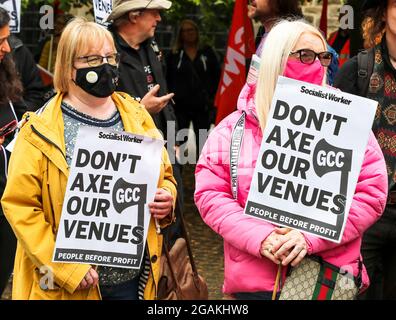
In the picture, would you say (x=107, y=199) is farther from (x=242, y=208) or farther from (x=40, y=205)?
(x=242, y=208)

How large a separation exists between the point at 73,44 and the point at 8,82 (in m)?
1.85

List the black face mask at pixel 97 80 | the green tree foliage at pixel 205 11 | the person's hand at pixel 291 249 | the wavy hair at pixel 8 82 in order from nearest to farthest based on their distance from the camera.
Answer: the person's hand at pixel 291 249 < the black face mask at pixel 97 80 < the wavy hair at pixel 8 82 < the green tree foliage at pixel 205 11

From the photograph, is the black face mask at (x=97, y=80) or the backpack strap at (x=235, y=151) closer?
the backpack strap at (x=235, y=151)

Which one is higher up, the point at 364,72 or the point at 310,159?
the point at 364,72

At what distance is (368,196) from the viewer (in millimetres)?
4773

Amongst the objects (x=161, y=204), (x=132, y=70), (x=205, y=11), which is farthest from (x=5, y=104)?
(x=205, y=11)

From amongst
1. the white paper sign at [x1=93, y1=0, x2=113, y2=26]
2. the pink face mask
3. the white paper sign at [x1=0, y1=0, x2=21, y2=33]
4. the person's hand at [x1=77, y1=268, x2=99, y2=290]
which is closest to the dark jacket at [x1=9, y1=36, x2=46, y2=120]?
the white paper sign at [x1=0, y1=0, x2=21, y2=33]

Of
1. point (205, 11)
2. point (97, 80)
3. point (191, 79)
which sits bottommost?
point (191, 79)

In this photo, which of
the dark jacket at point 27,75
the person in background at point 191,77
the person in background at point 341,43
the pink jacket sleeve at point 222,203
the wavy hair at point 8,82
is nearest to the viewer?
the pink jacket sleeve at point 222,203

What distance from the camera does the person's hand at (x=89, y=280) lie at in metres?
4.87

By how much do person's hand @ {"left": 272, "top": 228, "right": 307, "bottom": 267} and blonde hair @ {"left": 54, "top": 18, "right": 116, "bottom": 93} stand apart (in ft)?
4.32

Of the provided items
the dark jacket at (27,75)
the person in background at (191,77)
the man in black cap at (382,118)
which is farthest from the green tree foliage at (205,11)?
the man in black cap at (382,118)

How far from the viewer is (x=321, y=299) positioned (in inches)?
183

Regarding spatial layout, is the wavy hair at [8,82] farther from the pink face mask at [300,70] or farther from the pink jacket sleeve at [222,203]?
the pink face mask at [300,70]
